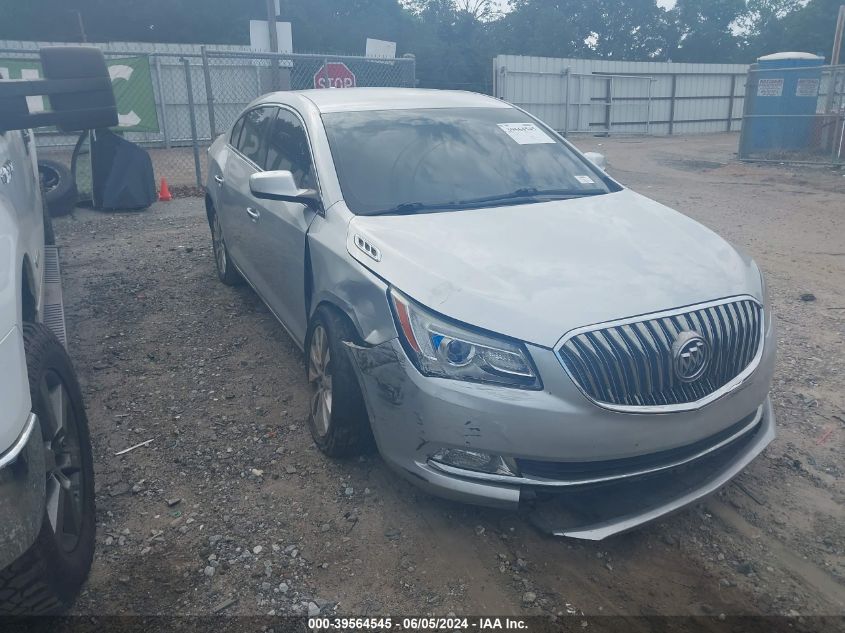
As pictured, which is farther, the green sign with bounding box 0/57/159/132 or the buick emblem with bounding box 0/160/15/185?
the green sign with bounding box 0/57/159/132

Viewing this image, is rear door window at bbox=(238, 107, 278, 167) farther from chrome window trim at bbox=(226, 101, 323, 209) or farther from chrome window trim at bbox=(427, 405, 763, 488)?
chrome window trim at bbox=(427, 405, 763, 488)

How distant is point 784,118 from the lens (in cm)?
1620

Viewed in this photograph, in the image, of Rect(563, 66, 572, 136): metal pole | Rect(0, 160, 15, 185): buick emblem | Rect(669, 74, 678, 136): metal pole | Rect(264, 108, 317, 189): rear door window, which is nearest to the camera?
Rect(0, 160, 15, 185): buick emblem

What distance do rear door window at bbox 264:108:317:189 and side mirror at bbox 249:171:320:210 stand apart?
13 centimetres

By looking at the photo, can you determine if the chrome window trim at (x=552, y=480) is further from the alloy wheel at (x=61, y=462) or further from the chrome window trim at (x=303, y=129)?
the chrome window trim at (x=303, y=129)

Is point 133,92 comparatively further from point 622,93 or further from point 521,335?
point 622,93

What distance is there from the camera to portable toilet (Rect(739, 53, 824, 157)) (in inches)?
638

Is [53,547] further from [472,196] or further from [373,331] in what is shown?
[472,196]

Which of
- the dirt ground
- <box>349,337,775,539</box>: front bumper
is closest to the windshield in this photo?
<box>349,337,775,539</box>: front bumper

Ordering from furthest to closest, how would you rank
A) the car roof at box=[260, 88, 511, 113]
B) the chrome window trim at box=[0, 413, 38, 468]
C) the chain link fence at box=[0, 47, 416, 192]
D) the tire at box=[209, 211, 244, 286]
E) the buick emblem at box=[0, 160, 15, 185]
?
the chain link fence at box=[0, 47, 416, 192] → the tire at box=[209, 211, 244, 286] → the car roof at box=[260, 88, 511, 113] → the buick emblem at box=[0, 160, 15, 185] → the chrome window trim at box=[0, 413, 38, 468]

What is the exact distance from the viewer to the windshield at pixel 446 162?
3.80 metres

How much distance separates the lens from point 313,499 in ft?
10.9

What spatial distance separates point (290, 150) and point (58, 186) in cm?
670

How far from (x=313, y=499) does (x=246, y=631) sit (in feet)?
2.70
